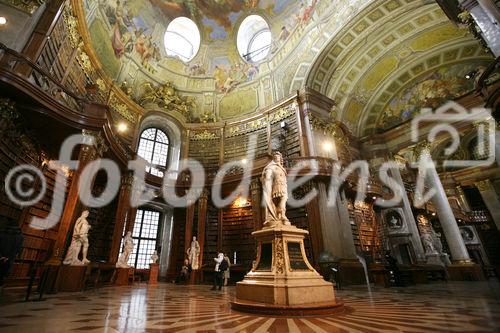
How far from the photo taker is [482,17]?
632 cm

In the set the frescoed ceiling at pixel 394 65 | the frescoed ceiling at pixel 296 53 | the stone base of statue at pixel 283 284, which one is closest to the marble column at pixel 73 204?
the stone base of statue at pixel 283 284

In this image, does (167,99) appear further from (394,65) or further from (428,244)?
(428,244)

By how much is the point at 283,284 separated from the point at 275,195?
1.61 metres

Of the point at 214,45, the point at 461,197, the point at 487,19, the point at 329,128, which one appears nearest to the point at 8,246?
the point at 487,19

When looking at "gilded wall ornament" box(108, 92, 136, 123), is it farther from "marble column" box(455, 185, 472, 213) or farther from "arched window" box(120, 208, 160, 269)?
"marble column" box(455, 185, 472, 213)

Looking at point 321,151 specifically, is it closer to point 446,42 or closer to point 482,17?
point 482,17

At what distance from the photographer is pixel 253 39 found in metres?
17.5

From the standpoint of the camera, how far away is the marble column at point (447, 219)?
1125 cm

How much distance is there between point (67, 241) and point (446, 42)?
61.1ft

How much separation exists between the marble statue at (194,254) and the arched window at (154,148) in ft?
16.9

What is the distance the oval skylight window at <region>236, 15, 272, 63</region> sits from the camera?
54.6ft

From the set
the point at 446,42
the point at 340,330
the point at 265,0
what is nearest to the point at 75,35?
the point at 265,0

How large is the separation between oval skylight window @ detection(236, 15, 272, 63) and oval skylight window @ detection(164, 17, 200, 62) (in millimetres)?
3136

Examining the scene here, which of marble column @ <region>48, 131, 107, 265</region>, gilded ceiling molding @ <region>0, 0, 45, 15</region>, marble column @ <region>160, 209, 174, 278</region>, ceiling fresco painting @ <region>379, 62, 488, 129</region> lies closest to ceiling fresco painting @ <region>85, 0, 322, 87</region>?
gilded ceiling molding @ <region>0, 0, 45, 15</region>
